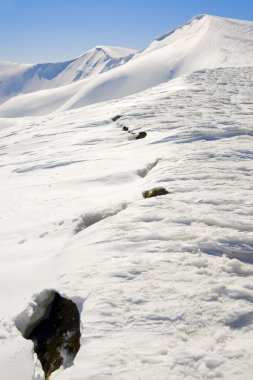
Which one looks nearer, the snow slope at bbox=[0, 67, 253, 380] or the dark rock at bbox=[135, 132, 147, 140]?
the snow slope at bbox=[0, 67, 253, 380]

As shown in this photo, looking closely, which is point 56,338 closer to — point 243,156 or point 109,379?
point 109,379

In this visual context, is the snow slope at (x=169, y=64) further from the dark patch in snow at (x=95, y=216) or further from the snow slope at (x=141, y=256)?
the dark patch in snow at (x=95, y=216)

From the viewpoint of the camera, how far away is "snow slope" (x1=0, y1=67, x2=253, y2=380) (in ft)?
9.98

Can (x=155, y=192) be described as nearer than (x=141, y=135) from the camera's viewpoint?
Yes

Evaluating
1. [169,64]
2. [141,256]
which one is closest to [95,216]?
[141,256]

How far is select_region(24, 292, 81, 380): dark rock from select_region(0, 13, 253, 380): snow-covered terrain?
9cm

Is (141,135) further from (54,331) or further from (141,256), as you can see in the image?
(54,331)

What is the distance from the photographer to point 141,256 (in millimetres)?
4488

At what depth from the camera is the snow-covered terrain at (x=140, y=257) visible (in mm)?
3045

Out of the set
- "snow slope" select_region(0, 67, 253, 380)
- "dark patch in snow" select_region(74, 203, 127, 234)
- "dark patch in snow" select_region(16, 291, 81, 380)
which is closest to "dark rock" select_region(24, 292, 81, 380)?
"dark patch in snow" select_region(16, 291, 81, 380)

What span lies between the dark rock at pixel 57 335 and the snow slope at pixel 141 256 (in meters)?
0.11

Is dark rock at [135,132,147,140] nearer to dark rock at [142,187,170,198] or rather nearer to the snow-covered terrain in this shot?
the snow-covered terrain

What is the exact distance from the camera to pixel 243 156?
808 cm

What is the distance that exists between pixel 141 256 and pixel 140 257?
25mm
